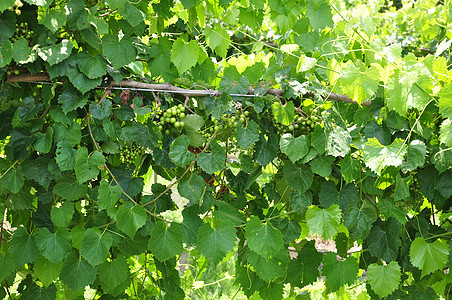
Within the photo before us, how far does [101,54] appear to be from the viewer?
161cm

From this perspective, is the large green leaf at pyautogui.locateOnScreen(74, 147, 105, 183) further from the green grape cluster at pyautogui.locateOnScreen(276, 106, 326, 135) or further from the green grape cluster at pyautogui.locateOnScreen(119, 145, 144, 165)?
the green grape cluster at pyautogui.locateOnScreen(276, 106, 326, 135)

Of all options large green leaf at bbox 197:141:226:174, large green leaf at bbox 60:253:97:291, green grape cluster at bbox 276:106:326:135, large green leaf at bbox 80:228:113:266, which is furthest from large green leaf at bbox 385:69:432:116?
large green leaf at bbox 60:253:97:291

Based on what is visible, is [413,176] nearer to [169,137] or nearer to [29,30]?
[169,137]

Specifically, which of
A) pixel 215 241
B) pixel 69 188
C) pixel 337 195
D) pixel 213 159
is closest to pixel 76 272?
pixel 69 188

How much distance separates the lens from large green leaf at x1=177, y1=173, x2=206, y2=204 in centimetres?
151

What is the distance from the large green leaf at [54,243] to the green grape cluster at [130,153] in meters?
0.33

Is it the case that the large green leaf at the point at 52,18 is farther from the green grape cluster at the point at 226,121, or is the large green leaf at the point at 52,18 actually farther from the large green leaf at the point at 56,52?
the green grape cluster at the point at 226,121

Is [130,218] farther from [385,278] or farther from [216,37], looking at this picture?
[385,278]

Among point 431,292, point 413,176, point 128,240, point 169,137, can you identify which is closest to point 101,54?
point 169,137

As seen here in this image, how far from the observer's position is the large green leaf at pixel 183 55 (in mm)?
1624

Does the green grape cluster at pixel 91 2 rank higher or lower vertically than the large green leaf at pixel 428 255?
higher

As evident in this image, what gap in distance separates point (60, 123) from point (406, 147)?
1.14 meters

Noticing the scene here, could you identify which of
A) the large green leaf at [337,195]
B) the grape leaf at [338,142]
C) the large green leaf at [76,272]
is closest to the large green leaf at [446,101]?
the grape leaf at [338,142]

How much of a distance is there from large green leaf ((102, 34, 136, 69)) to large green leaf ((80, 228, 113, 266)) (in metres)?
0.57
